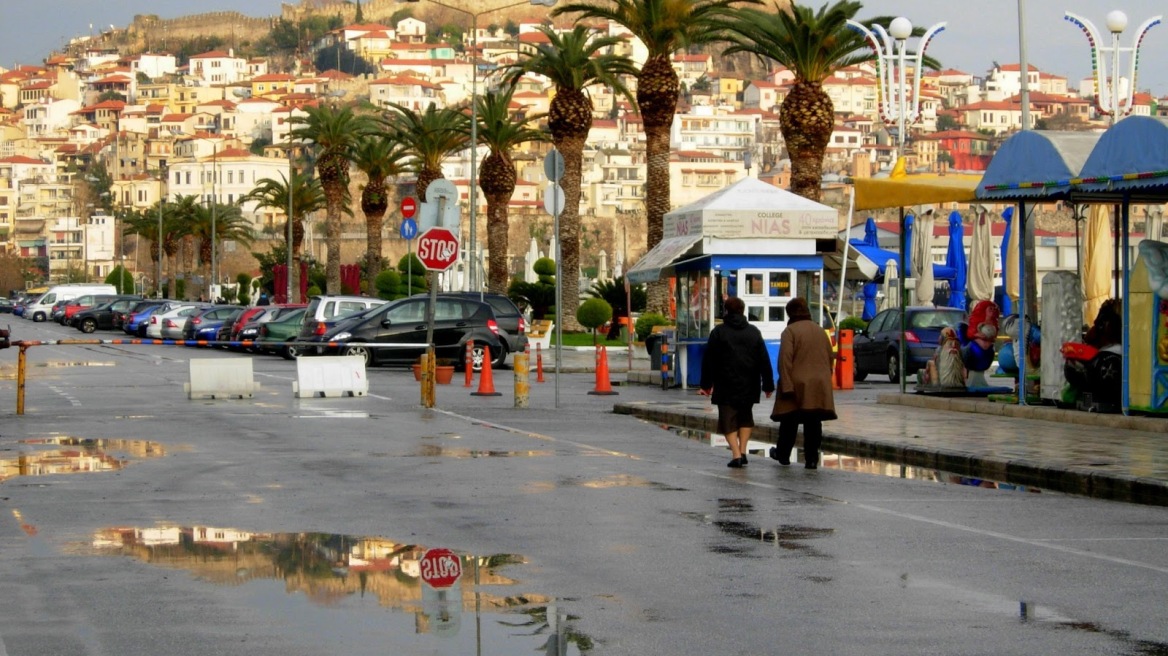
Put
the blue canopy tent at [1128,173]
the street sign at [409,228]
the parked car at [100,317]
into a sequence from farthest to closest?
the parked car at [100,317], the street sign at [409,228], the blue canopy tent at [1128,173]

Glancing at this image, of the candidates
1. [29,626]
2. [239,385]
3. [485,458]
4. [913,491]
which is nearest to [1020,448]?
[913,491]

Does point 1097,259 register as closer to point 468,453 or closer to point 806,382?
point 806,382

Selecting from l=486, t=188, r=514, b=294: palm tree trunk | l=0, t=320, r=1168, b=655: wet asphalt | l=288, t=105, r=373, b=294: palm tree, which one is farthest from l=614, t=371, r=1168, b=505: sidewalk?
l=288, t=105, r=373, b=294: palm tree

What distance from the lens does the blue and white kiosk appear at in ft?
93.5

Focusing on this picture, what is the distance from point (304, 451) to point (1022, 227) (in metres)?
10.2

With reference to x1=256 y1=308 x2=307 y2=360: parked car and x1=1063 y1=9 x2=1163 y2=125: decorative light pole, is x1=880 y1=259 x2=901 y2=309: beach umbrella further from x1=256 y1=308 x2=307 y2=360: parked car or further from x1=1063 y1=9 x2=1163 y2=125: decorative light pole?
x1=256 y1=308 x2=307 y2=360: parked car

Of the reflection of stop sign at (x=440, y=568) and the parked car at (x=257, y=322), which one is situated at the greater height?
the parked car at (x=257, y=322)

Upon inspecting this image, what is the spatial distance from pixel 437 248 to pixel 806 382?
419 inches

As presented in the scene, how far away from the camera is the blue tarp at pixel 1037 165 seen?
20562 millimetres

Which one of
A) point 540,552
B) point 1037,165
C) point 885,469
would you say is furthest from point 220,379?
point 540,552

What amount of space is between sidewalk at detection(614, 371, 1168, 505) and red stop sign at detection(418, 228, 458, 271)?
11.7ft

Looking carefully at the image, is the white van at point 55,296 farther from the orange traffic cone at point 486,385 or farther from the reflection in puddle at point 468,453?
the reflection in puddle at point 468,453

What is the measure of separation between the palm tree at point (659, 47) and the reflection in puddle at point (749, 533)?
1388 inches

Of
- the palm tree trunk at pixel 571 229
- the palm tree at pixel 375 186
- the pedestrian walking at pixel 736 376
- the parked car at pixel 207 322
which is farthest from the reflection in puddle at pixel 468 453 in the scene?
the palm tree at pixel 375 186
